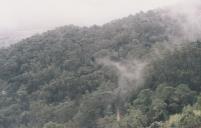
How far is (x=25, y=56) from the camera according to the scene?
2052 inches

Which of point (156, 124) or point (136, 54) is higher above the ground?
point (136, 54)

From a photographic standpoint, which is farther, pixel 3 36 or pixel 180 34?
pixel 3 36

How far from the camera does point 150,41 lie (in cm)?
4997

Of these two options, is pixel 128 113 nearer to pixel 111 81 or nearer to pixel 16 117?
pixel 111 81

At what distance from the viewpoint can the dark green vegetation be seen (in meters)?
35.9

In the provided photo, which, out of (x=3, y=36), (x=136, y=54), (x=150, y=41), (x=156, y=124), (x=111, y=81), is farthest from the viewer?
(x=3, y=36)

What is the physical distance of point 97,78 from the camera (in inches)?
1759

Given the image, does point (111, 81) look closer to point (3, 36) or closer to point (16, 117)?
point (16, 117)

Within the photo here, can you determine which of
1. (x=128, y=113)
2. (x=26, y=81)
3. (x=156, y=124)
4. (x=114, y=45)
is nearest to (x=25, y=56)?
(x=26, y=81)

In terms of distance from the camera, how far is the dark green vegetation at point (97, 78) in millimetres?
35875

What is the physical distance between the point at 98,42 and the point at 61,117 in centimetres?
1357

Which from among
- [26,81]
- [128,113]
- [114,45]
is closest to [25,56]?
[26,81]

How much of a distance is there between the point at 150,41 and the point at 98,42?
481 centimetres

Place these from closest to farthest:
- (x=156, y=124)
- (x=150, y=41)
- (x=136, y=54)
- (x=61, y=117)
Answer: (x=156, y=124) → (x=61, y=117) → (x=136, y=54) → (x=150, y=41)
